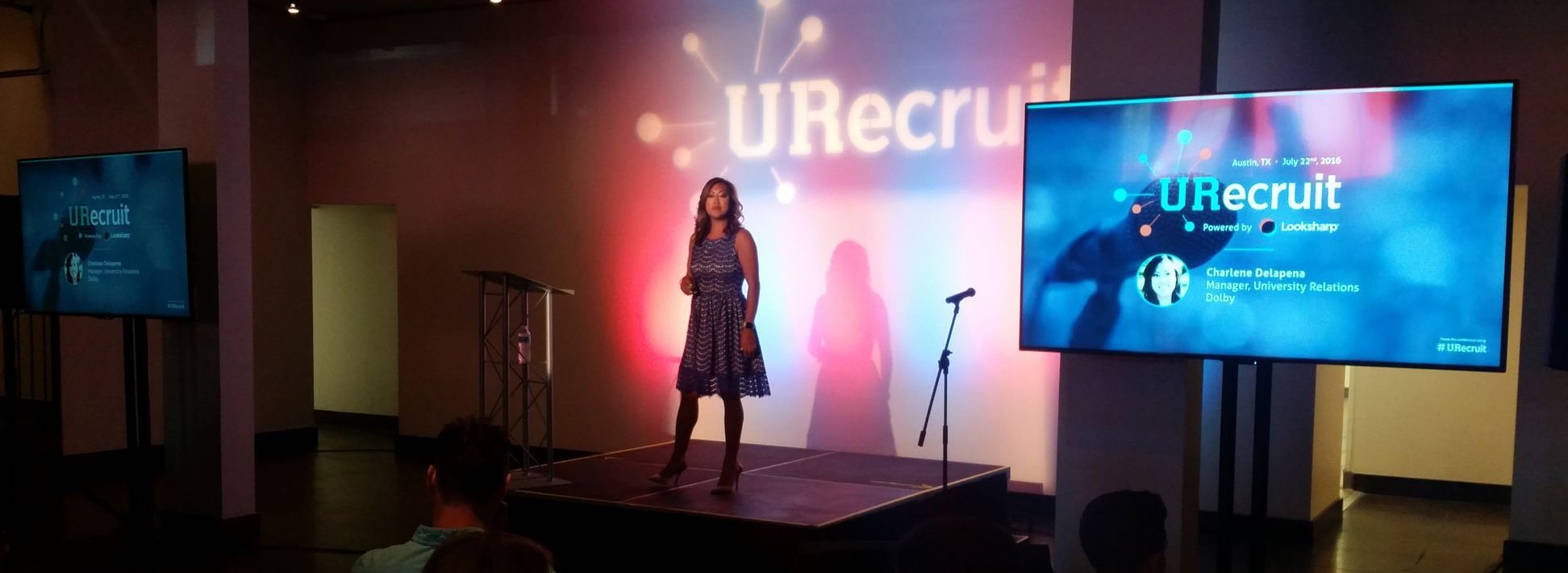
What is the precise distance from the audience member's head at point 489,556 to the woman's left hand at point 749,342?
355 centimetres

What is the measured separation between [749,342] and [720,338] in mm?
177

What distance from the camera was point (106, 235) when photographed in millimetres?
6156

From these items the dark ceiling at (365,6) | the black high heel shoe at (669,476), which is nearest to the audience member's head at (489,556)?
the black high heel shoe at (669,476)

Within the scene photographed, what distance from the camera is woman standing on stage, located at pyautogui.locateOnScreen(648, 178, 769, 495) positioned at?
18.4 feet

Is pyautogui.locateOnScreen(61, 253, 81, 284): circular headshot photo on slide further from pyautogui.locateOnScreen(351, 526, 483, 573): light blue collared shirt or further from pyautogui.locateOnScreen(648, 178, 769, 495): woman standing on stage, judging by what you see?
pyautogui.locateOnScreen(351, 526, 483, 573): light blue collared shirt

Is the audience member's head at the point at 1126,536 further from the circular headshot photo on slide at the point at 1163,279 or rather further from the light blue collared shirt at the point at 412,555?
the circular headshot photo on slide at the point at 1163,279

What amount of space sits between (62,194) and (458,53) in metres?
3.30

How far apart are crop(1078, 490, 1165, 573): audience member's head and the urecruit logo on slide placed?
4.55 m

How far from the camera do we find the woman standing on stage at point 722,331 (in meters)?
5.62

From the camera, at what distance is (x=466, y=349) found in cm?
904

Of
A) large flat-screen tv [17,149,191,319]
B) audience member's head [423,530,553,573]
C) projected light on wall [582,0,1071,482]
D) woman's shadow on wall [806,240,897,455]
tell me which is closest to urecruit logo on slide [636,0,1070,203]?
projected light on wall [582,0,1071,482]

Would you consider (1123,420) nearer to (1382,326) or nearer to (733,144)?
(1382,326)

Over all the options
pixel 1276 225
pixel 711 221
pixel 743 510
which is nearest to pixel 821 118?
pixel 711 221

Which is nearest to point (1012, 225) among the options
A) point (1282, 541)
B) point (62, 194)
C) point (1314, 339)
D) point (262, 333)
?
point (1282, 541)
